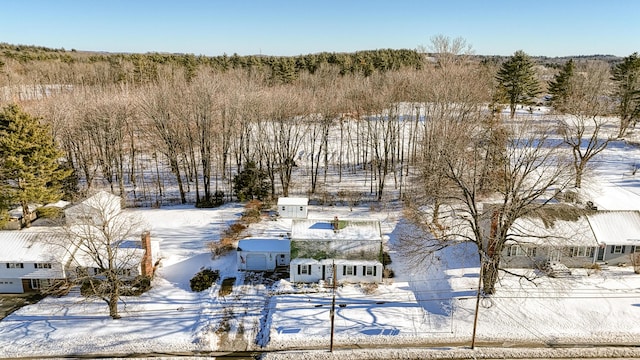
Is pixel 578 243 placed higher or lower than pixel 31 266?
higher

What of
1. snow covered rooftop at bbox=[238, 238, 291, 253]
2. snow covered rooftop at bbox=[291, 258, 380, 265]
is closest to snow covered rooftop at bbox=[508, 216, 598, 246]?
snow covered rooftop at bbox=[291, 258, 380, 265]

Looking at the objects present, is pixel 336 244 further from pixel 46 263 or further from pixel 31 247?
pixel 31 247

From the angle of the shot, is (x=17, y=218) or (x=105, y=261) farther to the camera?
(x=17, y=218)

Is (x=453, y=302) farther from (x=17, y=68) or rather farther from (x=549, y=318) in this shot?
(x=17, y=68)

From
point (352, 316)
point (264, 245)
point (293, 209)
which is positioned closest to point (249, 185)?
point (293, 209)

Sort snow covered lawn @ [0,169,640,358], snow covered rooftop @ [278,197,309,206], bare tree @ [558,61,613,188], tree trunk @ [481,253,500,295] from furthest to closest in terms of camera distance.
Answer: bare tree @ [558,61,613,188] → snow covered rooftop @ [278,197,309,206] → tree trunk @ [481,253,500,295] → snow covered lawn @ [0,169,640,358]

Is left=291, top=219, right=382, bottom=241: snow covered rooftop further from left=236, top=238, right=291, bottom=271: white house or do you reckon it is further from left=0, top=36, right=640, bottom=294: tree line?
left=0, top=36, right=640, bottom=294: tree line
